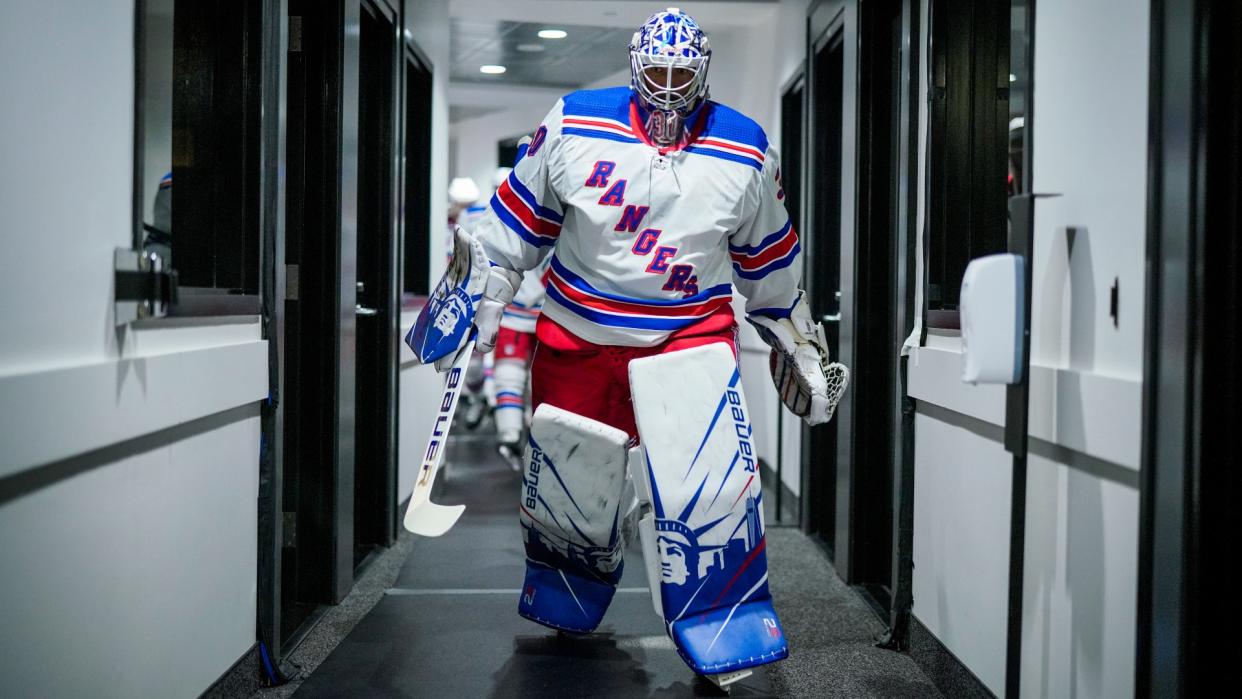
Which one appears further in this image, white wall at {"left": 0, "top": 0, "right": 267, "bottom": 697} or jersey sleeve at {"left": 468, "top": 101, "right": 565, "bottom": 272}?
jersey sleeve at {"left": 468, "top": 101, "right": 565, "bottom": 272}

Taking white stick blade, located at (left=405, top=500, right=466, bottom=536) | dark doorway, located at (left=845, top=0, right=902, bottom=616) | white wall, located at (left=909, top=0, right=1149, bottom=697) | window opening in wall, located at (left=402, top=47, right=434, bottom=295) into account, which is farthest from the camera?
window opening in wall, located at (left=402, top=47, right=434, bottom=295)

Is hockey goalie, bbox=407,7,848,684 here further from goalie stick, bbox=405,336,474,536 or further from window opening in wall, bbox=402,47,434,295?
window opening in wall, bbox=402,47,434,295

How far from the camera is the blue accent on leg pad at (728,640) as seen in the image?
7.52 feet

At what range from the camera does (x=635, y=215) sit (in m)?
2.41

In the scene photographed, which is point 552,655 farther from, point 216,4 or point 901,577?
point 216,4

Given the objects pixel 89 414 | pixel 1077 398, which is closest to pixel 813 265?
pixel 1077 398

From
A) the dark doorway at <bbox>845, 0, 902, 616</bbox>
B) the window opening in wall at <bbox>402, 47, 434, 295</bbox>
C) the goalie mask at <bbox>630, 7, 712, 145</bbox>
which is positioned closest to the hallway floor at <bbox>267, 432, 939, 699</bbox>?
the dark doorway at <bbox>845, 0, 902, 616</bbox>

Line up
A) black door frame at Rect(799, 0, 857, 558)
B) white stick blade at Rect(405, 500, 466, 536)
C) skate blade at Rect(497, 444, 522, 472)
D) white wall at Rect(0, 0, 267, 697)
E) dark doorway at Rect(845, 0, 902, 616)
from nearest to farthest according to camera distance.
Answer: white wall at Rect(0, 0, 267, 697) < white stick blade at Rect(405, 500, 466, 536) < dark doorway at Rect(845, 0, 902, 616) < black door frame at Rect(799, 0, 857, 558) < skate blade at Rect(497, 444, 522, 472)

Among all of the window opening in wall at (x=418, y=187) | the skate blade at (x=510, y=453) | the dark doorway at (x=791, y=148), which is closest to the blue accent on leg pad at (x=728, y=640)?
the dark doorway at (x=791, y=148)

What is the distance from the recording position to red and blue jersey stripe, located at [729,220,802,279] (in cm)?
260

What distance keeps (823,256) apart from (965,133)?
1.71 meters

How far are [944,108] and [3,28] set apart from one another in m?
2.12

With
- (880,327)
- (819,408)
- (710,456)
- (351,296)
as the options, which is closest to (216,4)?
(351,296)

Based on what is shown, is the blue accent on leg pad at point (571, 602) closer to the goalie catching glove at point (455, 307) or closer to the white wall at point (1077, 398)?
the goalie catching glove at point (455, 307)
